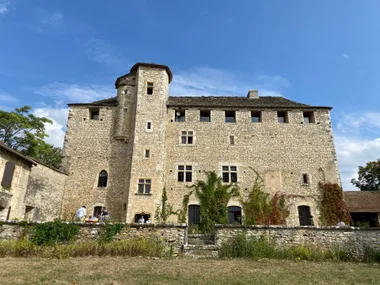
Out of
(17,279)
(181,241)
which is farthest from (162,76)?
(17,279)

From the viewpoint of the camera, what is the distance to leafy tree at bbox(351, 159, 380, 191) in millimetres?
26567

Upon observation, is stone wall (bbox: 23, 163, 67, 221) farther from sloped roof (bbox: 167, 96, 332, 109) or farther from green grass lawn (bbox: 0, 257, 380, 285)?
sloped roof (bbox: 167, 96, 332, 109)

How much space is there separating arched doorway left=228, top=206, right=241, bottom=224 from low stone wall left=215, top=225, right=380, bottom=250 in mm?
7651

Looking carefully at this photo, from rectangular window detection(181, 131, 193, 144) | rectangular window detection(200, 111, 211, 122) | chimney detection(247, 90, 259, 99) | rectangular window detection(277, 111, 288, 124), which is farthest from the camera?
chimney detection(247, 90, 259, 99)

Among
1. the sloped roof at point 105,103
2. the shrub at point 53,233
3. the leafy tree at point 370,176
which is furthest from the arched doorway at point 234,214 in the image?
the leafy tree at point 370,176

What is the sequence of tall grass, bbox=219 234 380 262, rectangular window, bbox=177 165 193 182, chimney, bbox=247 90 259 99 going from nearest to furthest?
1. tall grass, bbox=219 234 380 262
2. rectangular window, bbox=177 165 193 182
3. chimney, bbox=247 90 259 99

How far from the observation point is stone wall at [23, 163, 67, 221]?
50.2ft

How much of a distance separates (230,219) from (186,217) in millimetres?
2920

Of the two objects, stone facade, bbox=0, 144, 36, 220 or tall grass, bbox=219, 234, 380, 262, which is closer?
tall grass, bbox=219, 234, 380, 262

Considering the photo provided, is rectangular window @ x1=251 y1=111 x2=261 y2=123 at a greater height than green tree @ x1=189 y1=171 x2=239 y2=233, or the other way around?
rectangular window @ x1=251 y1=111 x2=261 y2=123

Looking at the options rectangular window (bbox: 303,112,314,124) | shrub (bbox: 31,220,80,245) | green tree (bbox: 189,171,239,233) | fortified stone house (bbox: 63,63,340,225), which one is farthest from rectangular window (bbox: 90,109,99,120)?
rectangular window (bbox: 303,112,314,124)

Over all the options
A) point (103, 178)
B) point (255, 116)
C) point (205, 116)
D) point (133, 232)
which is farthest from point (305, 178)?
point (103, 178)

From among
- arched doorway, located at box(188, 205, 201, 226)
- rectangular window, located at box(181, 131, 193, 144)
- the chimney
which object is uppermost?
the chimney

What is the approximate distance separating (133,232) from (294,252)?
5711mm
